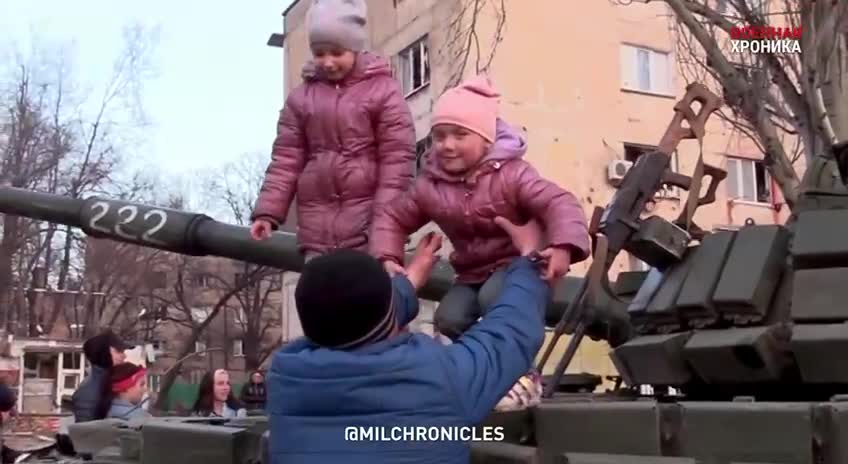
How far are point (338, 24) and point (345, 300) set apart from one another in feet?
5.89

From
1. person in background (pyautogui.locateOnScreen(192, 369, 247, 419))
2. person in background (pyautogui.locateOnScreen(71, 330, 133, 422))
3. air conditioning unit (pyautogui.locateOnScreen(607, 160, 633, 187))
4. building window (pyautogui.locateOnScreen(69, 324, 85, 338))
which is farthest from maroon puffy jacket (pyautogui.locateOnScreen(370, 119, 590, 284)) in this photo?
building window (pyautogui.locateOnScreen(69, 324, 85, 338))

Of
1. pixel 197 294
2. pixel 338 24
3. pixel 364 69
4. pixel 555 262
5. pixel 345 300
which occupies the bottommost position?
pixel 345 300

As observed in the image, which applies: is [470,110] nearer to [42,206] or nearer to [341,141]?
[341,141]

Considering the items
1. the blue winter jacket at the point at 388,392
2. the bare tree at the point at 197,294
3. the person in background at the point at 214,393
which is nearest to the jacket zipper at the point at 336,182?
the blue winter jacket at the point at 388,392

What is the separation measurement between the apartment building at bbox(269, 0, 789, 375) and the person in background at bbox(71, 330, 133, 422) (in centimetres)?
1198

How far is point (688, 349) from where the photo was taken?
3.63 m

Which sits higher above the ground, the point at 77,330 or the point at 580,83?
the point at 580,83

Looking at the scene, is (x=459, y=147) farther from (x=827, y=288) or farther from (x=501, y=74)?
(x=501, y=74)

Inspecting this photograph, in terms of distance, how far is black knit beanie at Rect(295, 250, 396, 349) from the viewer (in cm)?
239

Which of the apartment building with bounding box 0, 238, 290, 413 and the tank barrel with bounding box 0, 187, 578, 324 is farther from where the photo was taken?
the apartment building with bounding box 0, 238, 290, 413

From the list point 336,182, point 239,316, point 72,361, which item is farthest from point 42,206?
point 239,316

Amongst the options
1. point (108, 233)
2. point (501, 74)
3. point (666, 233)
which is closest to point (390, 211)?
point (666, 233)

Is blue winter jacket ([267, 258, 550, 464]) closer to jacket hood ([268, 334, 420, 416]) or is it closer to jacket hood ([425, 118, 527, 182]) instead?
jacket hood ([268, 334, 420, 416])

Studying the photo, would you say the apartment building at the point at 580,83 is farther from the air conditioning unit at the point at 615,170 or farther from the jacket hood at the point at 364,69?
the jacket hood at the point at 364,69
